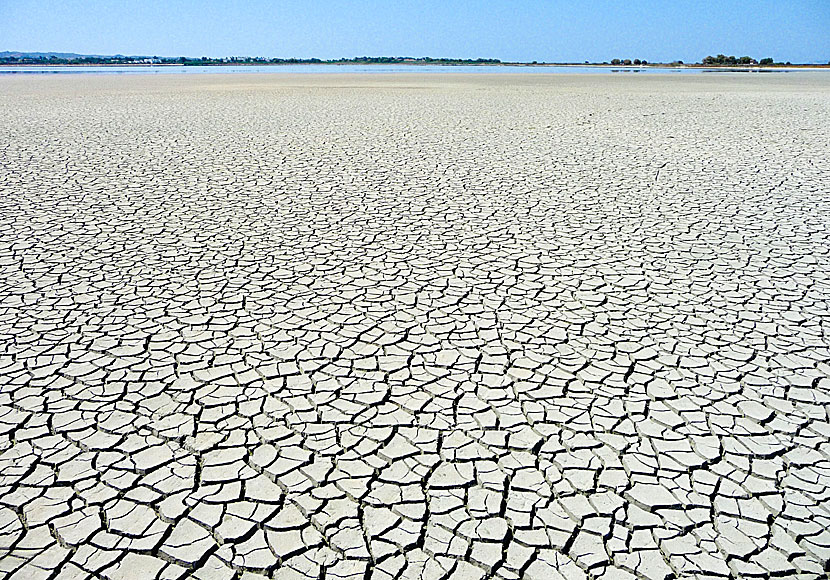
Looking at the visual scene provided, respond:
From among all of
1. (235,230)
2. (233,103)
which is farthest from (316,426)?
(233,103)

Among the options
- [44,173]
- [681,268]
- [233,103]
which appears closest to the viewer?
[681,268]

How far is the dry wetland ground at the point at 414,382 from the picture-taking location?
1.79m

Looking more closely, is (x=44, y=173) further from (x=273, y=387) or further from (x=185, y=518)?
(x=185, y=518)

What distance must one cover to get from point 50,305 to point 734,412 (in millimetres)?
3016

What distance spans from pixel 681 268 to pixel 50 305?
10.8 feet

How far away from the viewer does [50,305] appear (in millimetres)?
3289

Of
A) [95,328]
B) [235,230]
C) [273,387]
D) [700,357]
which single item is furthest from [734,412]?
[235,230]

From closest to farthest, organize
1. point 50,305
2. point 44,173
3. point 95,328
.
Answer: point 95,328 → point 50,305 → point 44,173

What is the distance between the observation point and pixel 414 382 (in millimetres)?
2592

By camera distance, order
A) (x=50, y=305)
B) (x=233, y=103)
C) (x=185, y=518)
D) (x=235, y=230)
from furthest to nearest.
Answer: (x=233, y=103)
(x=235, y=230)
(x=50, y=305)
(x=185, y=518)

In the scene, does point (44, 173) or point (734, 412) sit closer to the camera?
point (734, 412)

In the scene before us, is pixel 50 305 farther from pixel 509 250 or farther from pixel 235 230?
pixel 509 250

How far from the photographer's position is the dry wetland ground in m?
1.79

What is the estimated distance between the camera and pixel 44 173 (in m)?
6.70
